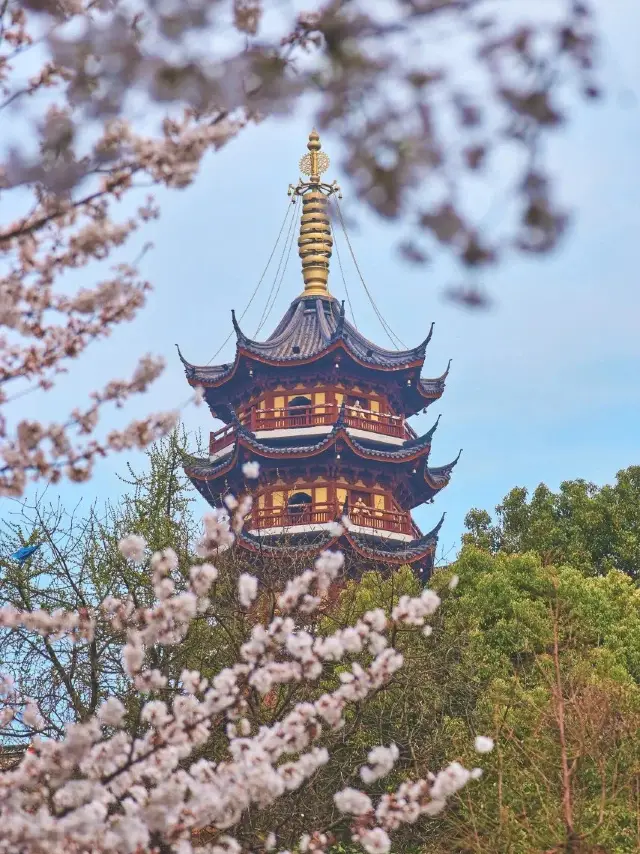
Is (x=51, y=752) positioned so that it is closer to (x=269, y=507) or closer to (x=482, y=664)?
(x=482, y=664)

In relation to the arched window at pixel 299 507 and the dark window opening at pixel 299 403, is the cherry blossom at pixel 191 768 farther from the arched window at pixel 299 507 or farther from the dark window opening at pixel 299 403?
the dark window opening at pixel 299 403

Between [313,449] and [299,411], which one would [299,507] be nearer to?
[313,449]

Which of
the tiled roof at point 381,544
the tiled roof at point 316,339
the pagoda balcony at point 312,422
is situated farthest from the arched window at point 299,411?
the tiled roof at point 381,544

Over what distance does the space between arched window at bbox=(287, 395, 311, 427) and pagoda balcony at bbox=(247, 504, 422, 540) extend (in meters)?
2.82

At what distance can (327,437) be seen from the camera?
37125 millimetres

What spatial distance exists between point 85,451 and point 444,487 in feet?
115

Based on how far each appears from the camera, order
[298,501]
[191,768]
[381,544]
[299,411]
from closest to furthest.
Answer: [191,768] < [381,544] < [298,501] < [299,411]

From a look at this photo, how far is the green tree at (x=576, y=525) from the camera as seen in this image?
35.6 m

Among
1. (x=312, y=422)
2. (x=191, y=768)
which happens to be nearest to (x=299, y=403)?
(x=312, y=422)

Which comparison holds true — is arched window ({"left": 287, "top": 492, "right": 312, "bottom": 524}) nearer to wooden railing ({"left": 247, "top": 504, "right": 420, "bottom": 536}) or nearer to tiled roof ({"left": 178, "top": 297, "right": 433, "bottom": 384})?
wooden railing ({"left": 247, "top": 504, "right": 420, "bottom": 536})

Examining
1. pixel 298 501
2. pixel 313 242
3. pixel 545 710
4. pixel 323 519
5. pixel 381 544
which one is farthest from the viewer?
pixel 313 242

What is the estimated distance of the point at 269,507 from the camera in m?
36.9

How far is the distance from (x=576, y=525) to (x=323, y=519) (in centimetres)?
726

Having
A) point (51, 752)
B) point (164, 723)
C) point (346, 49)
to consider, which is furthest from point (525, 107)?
point (51, 752)
